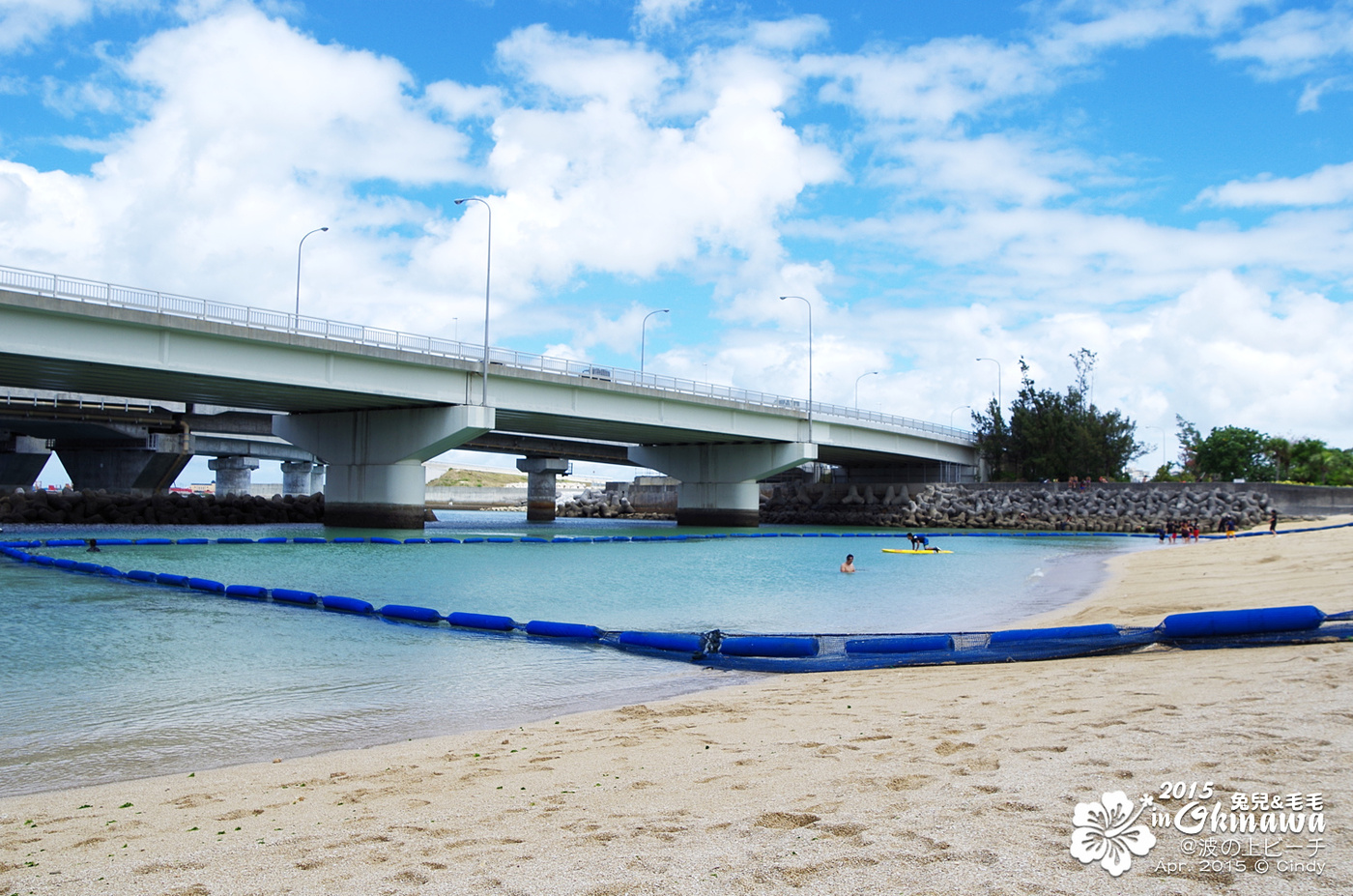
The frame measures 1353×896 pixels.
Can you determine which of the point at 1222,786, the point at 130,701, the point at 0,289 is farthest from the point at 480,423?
the point at 1222,786

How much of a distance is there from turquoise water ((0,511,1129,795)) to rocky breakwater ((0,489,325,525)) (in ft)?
75.2

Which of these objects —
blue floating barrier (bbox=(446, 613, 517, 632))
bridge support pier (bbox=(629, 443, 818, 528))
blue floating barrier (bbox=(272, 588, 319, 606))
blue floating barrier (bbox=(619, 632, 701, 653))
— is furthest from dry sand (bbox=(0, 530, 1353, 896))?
bridge support pier (bbox=(629, 443, 818, 528))

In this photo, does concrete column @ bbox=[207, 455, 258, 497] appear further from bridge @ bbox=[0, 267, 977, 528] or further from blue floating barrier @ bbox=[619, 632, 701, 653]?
blue floating barrier @ bbox=[619, 632, 701, 653]

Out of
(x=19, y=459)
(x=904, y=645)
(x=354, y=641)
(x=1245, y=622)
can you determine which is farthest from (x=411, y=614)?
(x=19, y=459)

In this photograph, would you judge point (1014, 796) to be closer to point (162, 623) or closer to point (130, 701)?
point (130, 701)

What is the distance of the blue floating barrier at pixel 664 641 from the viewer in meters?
14.8

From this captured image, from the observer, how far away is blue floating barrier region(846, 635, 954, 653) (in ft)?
42.6

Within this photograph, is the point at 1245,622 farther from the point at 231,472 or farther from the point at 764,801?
the point at 231,472

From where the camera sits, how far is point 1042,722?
751cm

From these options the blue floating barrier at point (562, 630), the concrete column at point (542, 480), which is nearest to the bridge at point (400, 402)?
the concrete column at point (542, 480)

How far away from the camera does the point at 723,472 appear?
7425 cm

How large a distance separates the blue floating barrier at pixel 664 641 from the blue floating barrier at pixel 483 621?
9.05ft

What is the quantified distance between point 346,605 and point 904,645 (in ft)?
42.5

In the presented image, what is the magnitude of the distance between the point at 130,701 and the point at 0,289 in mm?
29100
